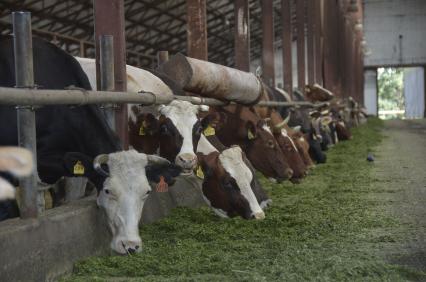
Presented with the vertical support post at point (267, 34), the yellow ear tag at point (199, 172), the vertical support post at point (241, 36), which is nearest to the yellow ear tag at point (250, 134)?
the yellow ear tag at point (199, 172)

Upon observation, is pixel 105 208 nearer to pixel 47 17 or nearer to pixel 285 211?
pixel 285 211

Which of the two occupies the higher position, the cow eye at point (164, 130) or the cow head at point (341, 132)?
the cow eye at point (164, 130)

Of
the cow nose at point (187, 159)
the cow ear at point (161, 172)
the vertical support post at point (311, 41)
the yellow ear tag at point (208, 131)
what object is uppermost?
the vertical support post at point (311, 41)

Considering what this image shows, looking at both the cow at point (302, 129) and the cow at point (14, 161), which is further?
the cow at point (302, 129)

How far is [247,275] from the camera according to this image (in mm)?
3250

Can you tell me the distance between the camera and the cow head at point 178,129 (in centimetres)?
541

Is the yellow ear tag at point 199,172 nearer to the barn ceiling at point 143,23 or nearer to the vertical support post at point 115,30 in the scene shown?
the vertical support post at point 115,30

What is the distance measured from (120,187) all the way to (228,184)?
160 centimetres

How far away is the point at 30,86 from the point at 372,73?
157ft

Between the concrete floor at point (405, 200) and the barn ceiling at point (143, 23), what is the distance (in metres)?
9.39

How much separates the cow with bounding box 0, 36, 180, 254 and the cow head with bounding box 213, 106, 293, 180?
2696mm

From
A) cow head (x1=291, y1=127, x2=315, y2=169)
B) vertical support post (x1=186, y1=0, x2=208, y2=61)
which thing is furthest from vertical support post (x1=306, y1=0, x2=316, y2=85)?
vertical support post (x1=186, y1=0, x2=208, y2=61)

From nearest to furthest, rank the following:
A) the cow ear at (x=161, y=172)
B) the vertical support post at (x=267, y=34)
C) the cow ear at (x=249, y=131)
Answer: the cow ear at (x=161, y=172), the cow ear at (x=249, y=131), the vertical support post at (x=267, y=34)

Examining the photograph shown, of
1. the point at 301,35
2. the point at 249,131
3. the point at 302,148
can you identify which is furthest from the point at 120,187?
the point at 301,35
